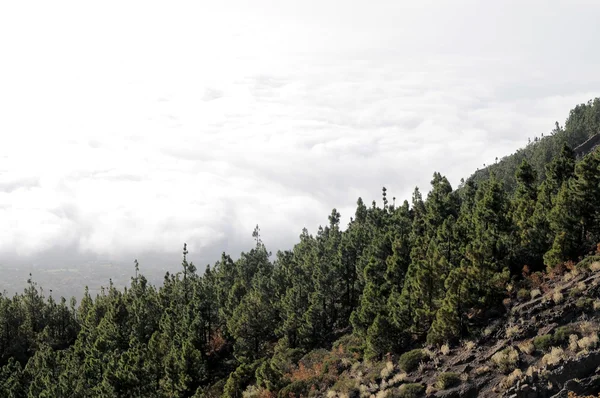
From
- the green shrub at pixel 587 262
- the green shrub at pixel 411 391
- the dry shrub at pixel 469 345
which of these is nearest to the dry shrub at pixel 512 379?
the green shrub at pixel 411 391

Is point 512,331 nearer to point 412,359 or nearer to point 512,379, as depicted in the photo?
point 512,379

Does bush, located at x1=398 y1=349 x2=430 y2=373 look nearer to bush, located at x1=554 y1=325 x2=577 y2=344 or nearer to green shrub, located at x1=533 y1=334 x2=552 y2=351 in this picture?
green shrub, located at x1=533 y1=334 x2=552 y2=351

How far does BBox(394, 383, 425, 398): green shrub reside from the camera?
4162 centimetres

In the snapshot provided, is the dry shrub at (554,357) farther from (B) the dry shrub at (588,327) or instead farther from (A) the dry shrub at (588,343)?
(B) the dry shrub at (588,327)

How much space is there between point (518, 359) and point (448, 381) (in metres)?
6.33

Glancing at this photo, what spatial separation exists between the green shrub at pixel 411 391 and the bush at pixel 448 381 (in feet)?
5.34

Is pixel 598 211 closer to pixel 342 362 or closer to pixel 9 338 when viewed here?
pixel 342 362

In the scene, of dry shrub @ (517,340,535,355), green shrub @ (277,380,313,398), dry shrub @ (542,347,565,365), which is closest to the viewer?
dry shrub @ (542,347,565,365)

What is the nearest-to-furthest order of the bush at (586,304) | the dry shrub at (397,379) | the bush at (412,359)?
1. the bush at (586,304)
2. the dry shrub at (397,379)
3. the bush at (412,359)

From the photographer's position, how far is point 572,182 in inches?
2363

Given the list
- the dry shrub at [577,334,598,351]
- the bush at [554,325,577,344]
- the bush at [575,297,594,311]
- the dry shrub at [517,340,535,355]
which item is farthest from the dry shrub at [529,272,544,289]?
the dry shrub at [577,334,598,351]

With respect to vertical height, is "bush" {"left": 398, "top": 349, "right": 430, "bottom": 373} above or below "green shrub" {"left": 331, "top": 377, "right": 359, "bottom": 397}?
above

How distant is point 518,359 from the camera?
38531mm

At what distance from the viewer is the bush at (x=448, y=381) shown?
4041 centimetres
